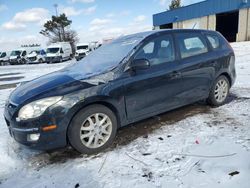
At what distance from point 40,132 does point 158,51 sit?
2.28m

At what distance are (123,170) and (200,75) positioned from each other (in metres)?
2.51

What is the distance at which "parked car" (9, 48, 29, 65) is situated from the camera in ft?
105

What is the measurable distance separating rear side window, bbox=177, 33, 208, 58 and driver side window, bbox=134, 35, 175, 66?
0.25 metres

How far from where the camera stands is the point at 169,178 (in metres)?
2.74

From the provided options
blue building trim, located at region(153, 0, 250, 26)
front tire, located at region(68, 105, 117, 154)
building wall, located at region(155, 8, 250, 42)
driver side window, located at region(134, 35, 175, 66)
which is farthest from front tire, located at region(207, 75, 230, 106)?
blue building trim, located at region(153, 0, 250, 26)

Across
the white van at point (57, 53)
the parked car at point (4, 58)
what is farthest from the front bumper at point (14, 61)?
the white van at point (57, 53)

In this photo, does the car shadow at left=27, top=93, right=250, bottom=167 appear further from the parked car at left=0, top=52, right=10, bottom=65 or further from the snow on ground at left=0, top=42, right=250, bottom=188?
the parked car at left=0, top=52, right=10, bottom=65

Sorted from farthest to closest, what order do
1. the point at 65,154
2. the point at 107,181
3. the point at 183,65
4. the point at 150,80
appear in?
the point at 183,65, the point at 150,80, the point at 65,154, the point at 107,181

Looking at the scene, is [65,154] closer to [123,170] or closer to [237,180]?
[123,170]

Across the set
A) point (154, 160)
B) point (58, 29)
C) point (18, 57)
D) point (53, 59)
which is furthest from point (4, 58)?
point (154, 160)

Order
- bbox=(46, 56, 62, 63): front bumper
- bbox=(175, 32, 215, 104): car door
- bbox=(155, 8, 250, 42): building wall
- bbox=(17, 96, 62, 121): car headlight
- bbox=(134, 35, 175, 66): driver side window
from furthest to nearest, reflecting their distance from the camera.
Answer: bbox=(155, 8, 250, 42): building wall < bbox=(46, 56, 62, 63): front bumper < bbox=(175, 32, 215, 104): car door < bbox=(134, 35, 175, 66): driver side window < bbox=(17, 96, 62, 121): car headlight

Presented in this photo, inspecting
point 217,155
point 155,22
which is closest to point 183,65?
point 217,155

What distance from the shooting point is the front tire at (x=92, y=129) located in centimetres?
328

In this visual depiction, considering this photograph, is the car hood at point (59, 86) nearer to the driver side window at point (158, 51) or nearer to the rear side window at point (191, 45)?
the driver side window at point (158, 51)
